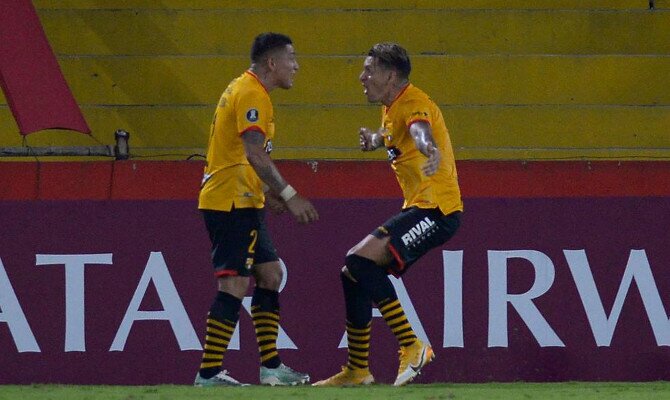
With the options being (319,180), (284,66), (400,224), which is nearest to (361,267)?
(400,224)

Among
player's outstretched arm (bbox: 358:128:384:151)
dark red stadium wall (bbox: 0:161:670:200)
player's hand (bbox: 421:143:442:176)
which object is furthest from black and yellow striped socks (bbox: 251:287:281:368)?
dark red stadium wall (bbox: 0:161:670:200)

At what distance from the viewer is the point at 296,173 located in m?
7.67

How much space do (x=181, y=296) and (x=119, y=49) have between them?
2.42 metres

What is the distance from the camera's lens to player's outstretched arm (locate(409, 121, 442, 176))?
576 cm

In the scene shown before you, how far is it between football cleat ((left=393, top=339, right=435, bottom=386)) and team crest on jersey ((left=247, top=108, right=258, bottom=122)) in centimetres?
122

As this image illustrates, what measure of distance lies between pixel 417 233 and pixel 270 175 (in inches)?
28.5

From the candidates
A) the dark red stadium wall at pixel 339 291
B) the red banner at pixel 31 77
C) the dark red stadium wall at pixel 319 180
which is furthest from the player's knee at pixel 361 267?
the red banner at pixel 31 77

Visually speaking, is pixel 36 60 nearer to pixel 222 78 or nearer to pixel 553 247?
pixel 222 78

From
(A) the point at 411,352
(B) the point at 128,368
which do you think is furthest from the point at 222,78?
(A) the point at 411,352

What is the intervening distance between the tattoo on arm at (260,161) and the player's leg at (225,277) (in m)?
0.28

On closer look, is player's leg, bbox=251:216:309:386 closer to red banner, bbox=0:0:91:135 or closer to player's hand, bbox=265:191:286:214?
player's hand, bbox=265:191:286:214

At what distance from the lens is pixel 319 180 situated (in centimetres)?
769

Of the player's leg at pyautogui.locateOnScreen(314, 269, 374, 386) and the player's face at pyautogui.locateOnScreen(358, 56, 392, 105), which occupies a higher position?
the player's face at pyautogui.locateOnScreen(358, 56, 392, 105)

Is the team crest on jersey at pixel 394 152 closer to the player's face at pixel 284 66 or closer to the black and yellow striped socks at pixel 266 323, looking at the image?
the player's face at pixel 284 66
